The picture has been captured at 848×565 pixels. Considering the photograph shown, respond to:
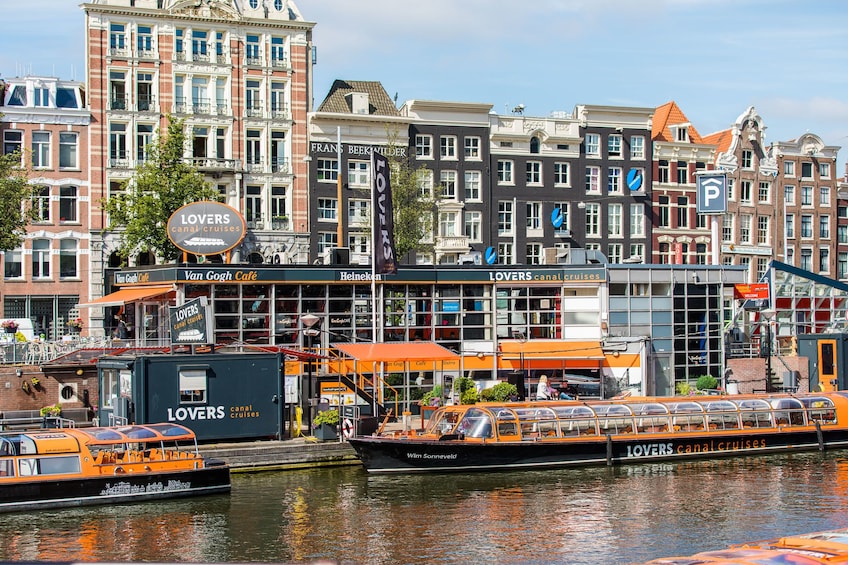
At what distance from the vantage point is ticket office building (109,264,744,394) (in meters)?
44.2

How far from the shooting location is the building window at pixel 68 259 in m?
65.0

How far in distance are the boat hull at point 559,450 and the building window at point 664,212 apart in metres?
42.6

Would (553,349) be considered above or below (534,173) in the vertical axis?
below

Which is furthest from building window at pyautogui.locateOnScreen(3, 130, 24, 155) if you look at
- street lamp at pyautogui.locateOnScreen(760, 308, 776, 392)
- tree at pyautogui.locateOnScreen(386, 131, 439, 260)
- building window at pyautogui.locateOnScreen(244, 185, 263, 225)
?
street lamp at pyautogui.locateOnScreen(760, 308, 776, 392)

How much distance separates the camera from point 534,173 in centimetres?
7644

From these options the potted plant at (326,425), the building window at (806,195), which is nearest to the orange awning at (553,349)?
the potted plant at (326,425)

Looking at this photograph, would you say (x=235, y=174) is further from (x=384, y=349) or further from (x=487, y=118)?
(x=384, y=349)

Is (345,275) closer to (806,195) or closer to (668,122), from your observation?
(668,122)

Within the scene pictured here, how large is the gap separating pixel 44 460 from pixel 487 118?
167 feet

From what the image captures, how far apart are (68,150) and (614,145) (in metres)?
38.6

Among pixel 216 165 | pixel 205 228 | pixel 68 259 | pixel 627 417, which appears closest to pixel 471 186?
pixel 216 165

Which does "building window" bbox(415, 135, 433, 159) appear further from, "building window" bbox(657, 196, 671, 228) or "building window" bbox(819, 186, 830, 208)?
"building window" bbox(819, 186, 830, 208)

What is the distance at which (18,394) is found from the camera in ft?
134

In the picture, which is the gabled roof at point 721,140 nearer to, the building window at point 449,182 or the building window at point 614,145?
the building window at point 614,145
